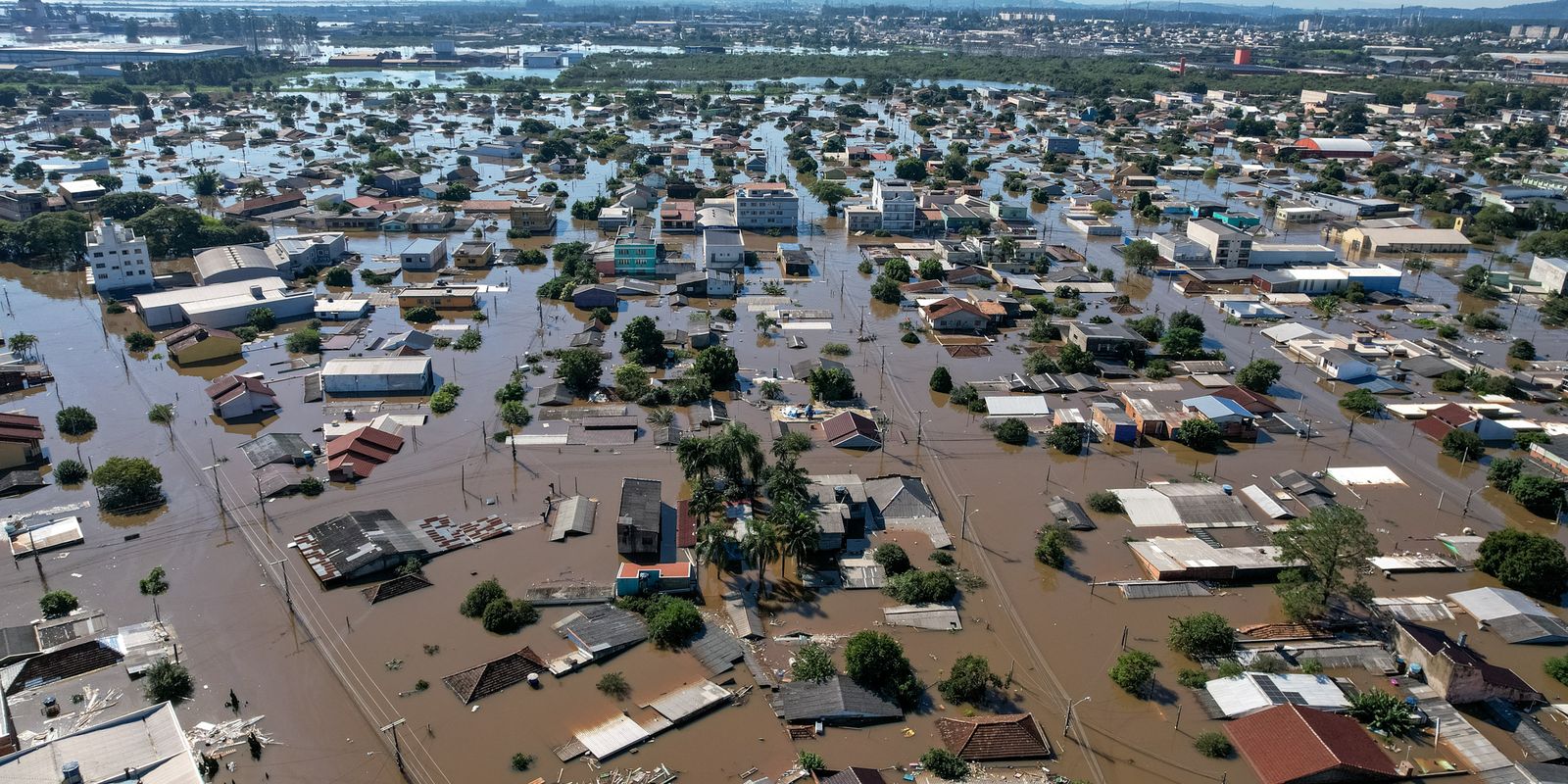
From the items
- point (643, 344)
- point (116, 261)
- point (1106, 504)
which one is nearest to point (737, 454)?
point (1106, 504)

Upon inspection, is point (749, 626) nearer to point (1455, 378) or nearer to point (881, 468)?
point (881, 468)

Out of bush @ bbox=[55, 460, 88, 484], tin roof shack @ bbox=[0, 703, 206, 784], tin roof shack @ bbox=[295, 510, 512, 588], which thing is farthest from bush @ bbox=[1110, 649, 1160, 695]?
bush @ bbox=[55, 460, 88, 484]

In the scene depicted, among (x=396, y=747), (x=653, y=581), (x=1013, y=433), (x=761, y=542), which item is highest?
(x=761, y=542)

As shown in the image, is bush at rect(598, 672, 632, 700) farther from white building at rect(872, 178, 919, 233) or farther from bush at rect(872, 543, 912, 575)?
white building at rect(872, 178, 919, 233)

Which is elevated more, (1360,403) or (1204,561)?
(1360,403)

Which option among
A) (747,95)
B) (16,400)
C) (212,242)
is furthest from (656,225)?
(747,95)

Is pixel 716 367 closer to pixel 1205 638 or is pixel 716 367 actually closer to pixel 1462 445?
pixel 1205 638

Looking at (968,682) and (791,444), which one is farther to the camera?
(791,444)

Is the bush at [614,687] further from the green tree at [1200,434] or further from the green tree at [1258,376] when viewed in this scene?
the green tree at [1258,376]
